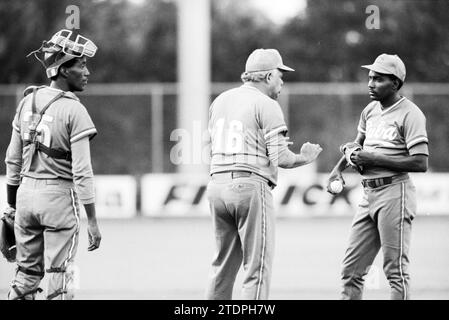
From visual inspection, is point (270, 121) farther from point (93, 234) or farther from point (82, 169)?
point (93, 234)

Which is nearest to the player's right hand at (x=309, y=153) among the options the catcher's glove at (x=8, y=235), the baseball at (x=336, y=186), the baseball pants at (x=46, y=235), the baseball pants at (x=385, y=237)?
the baseball at (x=336, y=186)

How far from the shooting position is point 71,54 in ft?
22.8

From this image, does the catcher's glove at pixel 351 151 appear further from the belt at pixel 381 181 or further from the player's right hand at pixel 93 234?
the player's right hand at pixel 93 234

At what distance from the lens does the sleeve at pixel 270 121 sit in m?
7.10

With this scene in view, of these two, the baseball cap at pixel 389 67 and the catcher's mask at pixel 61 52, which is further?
the baseball cap at pixel 389 67

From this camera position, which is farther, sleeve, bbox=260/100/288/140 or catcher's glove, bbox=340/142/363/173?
catcher's glove, bbox=340/142/363/173

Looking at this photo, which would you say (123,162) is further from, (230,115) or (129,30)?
(230,115)

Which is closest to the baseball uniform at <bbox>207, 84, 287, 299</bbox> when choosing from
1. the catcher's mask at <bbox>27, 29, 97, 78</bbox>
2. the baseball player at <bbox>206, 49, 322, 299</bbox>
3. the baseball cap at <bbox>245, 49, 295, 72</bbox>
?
the baseball player at <bbox>206, 49, 322, 299</bbox>

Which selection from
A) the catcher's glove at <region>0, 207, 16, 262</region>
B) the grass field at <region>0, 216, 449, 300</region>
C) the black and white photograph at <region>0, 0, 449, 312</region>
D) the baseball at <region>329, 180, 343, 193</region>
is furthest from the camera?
the grass field at <region>0, 216, 449, 300</region>

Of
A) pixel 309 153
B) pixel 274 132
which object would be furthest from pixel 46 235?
pixel 309 153

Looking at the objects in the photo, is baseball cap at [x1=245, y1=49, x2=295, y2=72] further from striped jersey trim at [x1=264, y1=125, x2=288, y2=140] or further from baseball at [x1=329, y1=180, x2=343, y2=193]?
baseball at [x1=329, y1=180, x2=343, y2=193]

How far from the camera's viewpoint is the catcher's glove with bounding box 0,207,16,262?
716cm

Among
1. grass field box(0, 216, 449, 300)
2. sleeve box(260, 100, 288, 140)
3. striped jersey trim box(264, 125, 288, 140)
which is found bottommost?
grass field box(0, 216, 449, 300)

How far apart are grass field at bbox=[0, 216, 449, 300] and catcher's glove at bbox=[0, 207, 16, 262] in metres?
2.13
